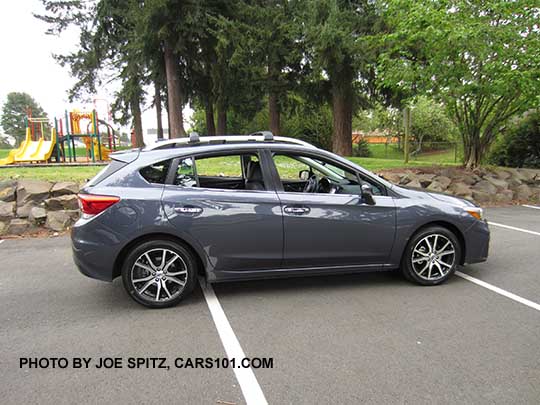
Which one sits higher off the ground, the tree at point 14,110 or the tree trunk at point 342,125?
the tree at point 14,110

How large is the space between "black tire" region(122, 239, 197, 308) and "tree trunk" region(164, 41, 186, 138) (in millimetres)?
13314

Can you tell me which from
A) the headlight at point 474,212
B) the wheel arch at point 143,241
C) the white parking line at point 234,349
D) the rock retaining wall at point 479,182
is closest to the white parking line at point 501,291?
the headlight at point 474,212

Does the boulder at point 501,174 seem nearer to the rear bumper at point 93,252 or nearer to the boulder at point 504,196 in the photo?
the boulder at point 504,196

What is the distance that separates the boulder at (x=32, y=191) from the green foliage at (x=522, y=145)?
13860 mm

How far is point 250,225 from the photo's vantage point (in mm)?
3773

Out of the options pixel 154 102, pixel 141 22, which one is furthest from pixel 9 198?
pixel 154 102

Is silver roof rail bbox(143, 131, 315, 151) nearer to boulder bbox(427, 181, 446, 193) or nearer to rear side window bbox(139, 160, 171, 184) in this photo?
rear side window bbox(139, 160, 171, 184)

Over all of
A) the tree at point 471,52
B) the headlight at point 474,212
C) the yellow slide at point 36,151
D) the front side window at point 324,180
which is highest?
the tree at point 471,52

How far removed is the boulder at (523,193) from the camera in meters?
10.2

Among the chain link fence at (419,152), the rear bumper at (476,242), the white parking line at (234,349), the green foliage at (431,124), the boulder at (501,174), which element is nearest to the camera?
the white parking line at (234,349)

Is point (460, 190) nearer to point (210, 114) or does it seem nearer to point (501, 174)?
point (501, 174)

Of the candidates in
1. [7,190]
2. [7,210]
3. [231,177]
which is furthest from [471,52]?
[7,190]

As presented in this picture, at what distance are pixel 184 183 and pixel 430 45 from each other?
25.3 ft

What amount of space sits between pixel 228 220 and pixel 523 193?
9.72m
